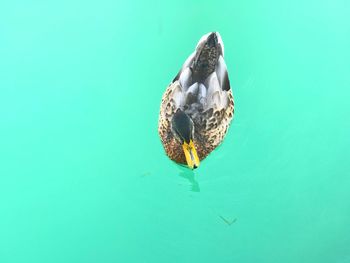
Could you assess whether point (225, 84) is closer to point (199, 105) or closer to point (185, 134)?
Answer: point (199, 105)

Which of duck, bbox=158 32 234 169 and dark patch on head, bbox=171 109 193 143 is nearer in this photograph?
dark patch on head, bbox=171 109 193 143

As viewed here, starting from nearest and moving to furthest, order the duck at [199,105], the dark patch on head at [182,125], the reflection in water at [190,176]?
1. the dark patch on head at [182,125]
2. the duck at [199,105]
3. the reflection in water at [190,176]

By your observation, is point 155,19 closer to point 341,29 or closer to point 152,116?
point 152,116

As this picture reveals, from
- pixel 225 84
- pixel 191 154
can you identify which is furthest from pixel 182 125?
pixel 225 84

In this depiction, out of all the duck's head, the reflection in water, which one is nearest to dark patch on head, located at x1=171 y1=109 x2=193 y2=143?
the duck's head

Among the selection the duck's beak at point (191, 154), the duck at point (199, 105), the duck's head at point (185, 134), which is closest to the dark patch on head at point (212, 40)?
the duck at point (199, 105)

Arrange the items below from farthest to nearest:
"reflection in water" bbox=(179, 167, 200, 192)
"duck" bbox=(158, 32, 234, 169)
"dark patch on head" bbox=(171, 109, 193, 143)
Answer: "reflection in water" bbox=(179, 167, 200, 192), "duck" bbox=(158, 32, 234, 169), "dark patch on head" bbox=(171, 109, 193, 143)

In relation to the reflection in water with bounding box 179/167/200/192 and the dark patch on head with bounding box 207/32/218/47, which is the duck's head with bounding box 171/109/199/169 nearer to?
the reflection in water with bounding box 179/167/200/192

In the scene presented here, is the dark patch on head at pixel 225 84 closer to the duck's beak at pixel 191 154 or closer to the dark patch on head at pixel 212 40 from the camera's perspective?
the dark patch on head at pixel 212 40
